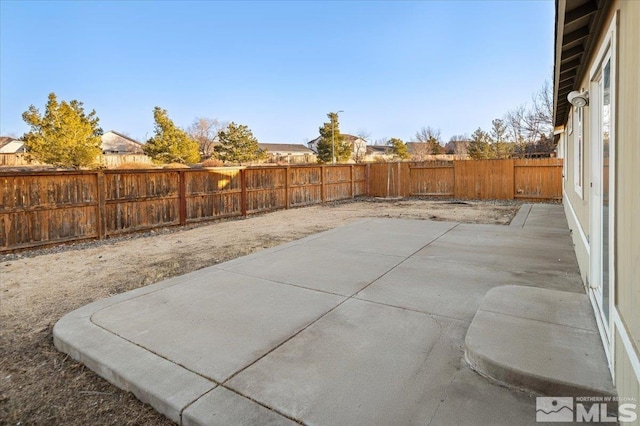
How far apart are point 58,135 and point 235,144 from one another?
1557 cm

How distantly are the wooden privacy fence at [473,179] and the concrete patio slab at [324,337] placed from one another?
11209 mm

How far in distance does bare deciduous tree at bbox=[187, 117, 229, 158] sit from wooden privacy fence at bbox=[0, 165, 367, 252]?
163 ft

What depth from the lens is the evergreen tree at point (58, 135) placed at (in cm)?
2345

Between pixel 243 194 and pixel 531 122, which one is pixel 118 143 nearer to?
pixel 243 194

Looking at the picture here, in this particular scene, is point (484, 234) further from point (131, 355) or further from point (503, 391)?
point (131, 355)

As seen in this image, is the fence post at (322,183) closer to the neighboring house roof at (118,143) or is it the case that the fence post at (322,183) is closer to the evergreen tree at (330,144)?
the evergreen tree at (330,144)

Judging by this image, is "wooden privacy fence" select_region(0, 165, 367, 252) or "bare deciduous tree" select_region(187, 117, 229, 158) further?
"bare deciduous tree" select_region(187, 117, 229, 158)

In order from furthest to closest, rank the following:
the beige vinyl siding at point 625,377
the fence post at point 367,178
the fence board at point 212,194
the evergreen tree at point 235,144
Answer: the evergreen tree at point 235,144, the fence post at point 367,178, the fence board at point 212,194, the beige vinyl siding at point 625,377

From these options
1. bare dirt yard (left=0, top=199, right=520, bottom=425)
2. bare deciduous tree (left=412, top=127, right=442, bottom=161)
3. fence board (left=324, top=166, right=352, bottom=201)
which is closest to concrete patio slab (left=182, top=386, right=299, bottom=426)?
bare dirt yard (left=0, top=199, right=520, bottom=425)

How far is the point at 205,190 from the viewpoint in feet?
35.5

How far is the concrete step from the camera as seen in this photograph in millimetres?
2180

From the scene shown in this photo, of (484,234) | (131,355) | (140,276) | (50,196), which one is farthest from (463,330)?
(50,196)

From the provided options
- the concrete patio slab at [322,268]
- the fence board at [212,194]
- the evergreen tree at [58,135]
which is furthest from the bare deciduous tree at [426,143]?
the concrete patio slab at [322,268]

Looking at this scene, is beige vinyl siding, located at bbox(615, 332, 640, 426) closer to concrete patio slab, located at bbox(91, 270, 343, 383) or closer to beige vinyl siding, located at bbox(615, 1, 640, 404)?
beige vinyl siding, located at bbox(615, 1, 640, 404)
